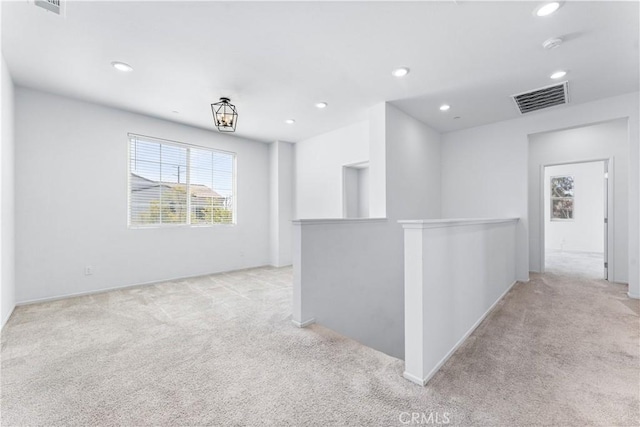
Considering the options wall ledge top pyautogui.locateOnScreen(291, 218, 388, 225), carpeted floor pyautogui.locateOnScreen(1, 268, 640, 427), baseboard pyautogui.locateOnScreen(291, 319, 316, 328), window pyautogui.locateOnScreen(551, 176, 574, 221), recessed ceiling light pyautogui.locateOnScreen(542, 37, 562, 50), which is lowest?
carpeted floor pyautogui.locateOnScreen(1, 268, 640, 427)

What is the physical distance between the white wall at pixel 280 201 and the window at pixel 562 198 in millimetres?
7907

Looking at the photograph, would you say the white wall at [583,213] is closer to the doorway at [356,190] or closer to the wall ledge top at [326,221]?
the doorway at [356,190]

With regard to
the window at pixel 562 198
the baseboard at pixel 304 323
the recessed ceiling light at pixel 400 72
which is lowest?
the baseboard at pixel 304 323

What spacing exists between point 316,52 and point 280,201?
3.61m

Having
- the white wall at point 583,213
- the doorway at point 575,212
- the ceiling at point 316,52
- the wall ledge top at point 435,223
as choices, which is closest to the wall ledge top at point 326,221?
the wall ledge top at point 435,223

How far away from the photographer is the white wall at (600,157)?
175 inches

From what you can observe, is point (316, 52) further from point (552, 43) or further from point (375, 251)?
point (375, 251)

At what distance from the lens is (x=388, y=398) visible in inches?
65.1

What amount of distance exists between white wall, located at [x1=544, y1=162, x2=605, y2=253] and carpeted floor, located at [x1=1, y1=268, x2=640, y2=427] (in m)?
5.87

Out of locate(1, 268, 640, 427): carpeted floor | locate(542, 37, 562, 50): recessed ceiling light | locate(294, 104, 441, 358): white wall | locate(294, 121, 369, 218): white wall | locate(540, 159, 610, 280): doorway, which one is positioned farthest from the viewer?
locate(540, 159, 610, 280): doorway

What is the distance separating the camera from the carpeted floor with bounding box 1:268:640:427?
5.06 ft

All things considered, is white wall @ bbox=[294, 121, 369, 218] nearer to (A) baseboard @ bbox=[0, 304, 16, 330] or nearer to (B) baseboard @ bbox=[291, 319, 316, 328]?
(B) baseboard @ bbox=[291, 319, 316, 328]

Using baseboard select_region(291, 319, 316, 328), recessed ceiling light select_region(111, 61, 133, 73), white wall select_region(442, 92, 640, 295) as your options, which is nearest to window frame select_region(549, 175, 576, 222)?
white wall select_region(442, 92, 640, 295)

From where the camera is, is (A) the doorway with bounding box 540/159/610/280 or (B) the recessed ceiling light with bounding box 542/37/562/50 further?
(A) the doorway with bounding box 540/159/610/280
